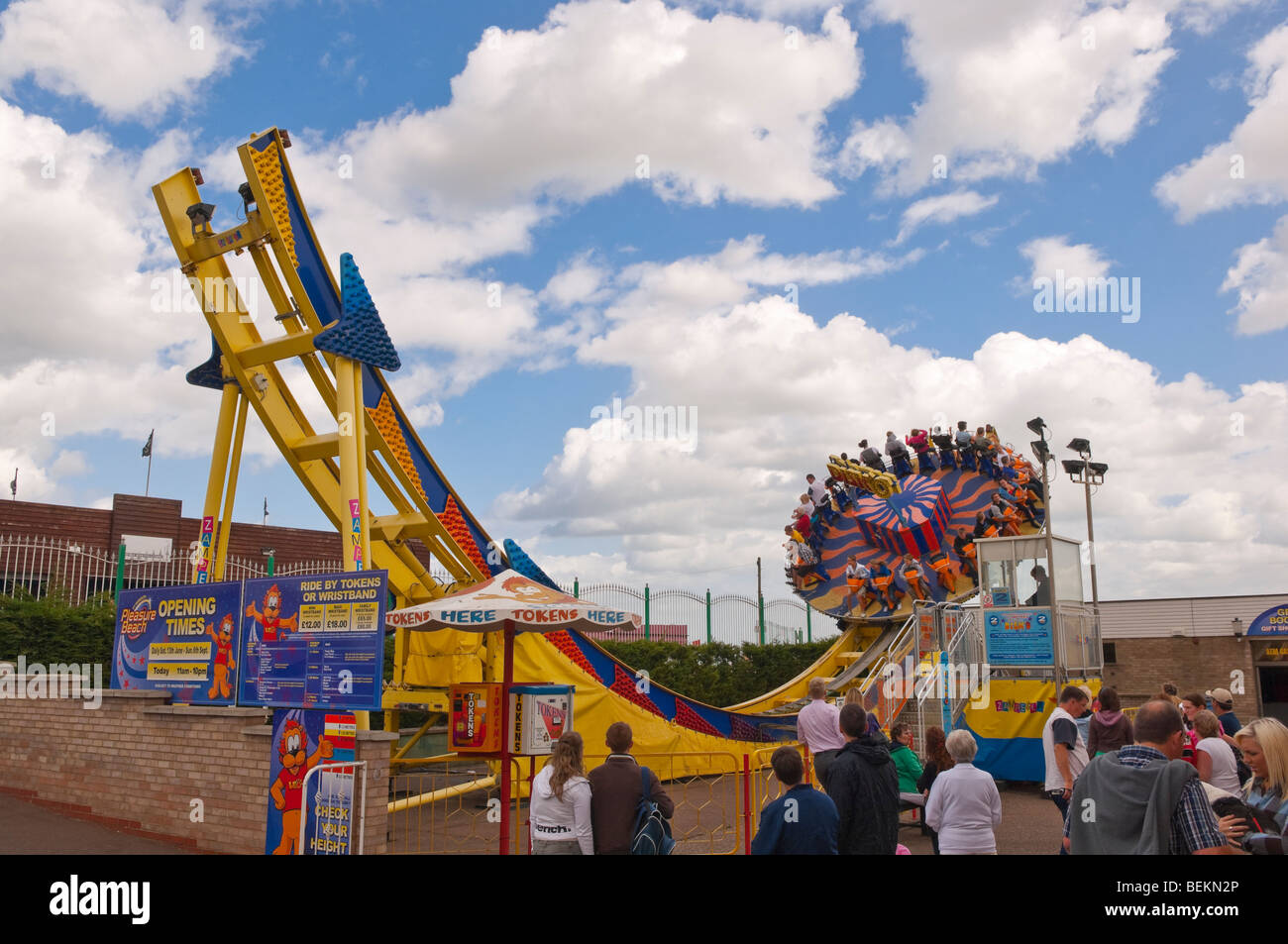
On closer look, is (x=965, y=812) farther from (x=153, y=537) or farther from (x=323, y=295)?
(x=153, y=537)

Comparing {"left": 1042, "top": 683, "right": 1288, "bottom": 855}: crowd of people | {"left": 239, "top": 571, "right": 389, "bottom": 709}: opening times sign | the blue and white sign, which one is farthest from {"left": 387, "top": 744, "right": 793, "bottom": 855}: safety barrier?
{"left": 1042, "top": 683, "right": 1288, "bottom": 855}: crowd of people

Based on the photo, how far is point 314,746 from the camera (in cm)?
912

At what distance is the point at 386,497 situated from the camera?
521 inches

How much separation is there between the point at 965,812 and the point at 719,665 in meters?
16.1

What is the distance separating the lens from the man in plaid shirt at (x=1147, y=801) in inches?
170

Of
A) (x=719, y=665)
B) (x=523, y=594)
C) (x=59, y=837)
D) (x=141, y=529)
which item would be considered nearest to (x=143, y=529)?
(x=141, y=529)

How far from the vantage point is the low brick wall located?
941 cm

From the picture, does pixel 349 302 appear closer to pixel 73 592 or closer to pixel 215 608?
pixel 215 608

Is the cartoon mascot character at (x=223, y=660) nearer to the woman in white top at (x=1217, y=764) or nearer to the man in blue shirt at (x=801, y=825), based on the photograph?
the man in blue shirt at (x=801, y=825)

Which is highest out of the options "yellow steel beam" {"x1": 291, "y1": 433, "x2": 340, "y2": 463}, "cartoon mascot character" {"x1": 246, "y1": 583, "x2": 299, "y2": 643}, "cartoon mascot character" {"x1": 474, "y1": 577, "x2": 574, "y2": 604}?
"yellow steel beam" {"x1": 291, "y1": 433, "x2": 340, "y2": 463}

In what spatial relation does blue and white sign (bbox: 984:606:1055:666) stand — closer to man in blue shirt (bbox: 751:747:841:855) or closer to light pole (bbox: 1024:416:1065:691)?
light pole (bbox: 1024:416:1065:691)

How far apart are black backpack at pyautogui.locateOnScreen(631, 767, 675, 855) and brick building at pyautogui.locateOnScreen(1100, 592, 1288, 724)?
2186 cm
